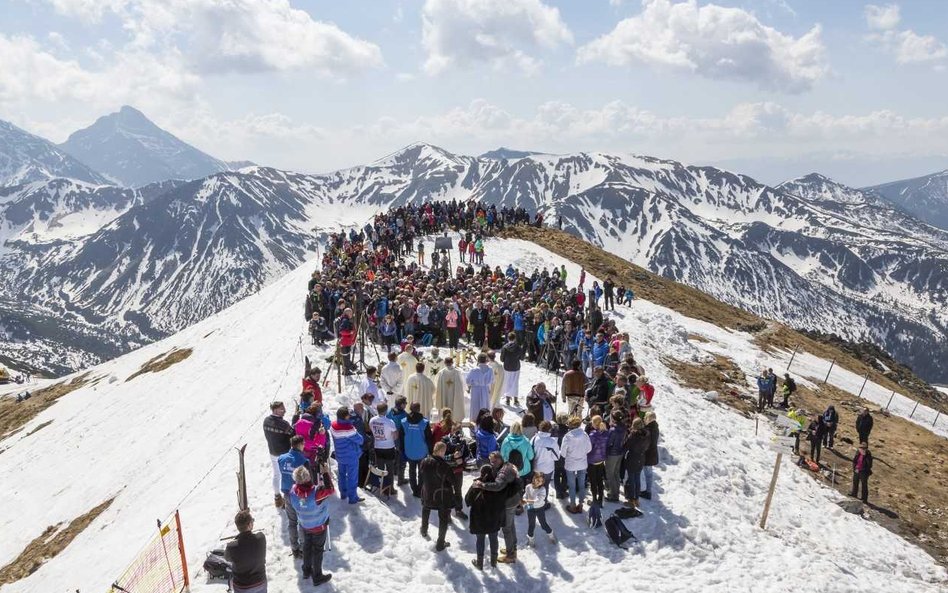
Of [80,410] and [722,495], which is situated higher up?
[722,495]

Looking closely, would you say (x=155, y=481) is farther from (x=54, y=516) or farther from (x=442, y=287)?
(x=442, y=287)

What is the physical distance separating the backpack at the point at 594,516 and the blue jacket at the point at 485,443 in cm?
269

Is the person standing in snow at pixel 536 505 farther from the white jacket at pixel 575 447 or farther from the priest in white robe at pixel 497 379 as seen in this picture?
the priest in white robe at pixel 497 379

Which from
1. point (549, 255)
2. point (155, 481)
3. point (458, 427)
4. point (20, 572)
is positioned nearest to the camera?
point (458, 427)

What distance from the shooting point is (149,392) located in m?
33.7

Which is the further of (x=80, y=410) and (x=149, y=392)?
(x=80, y=410)

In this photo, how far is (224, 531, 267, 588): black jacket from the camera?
8.85 metres

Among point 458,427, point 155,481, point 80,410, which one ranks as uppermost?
point 458,427

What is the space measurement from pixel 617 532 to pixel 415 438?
5.11 metres

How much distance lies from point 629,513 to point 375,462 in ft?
20.7

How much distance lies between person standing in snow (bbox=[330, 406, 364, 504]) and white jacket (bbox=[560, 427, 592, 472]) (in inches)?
183

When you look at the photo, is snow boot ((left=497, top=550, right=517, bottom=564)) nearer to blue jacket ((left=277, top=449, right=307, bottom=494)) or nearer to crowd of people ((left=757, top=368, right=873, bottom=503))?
blue jacket ((left=277, top=449, right=307, bottom=494))

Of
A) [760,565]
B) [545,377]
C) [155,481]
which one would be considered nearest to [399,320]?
[545,377]

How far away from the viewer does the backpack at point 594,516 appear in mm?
13156
